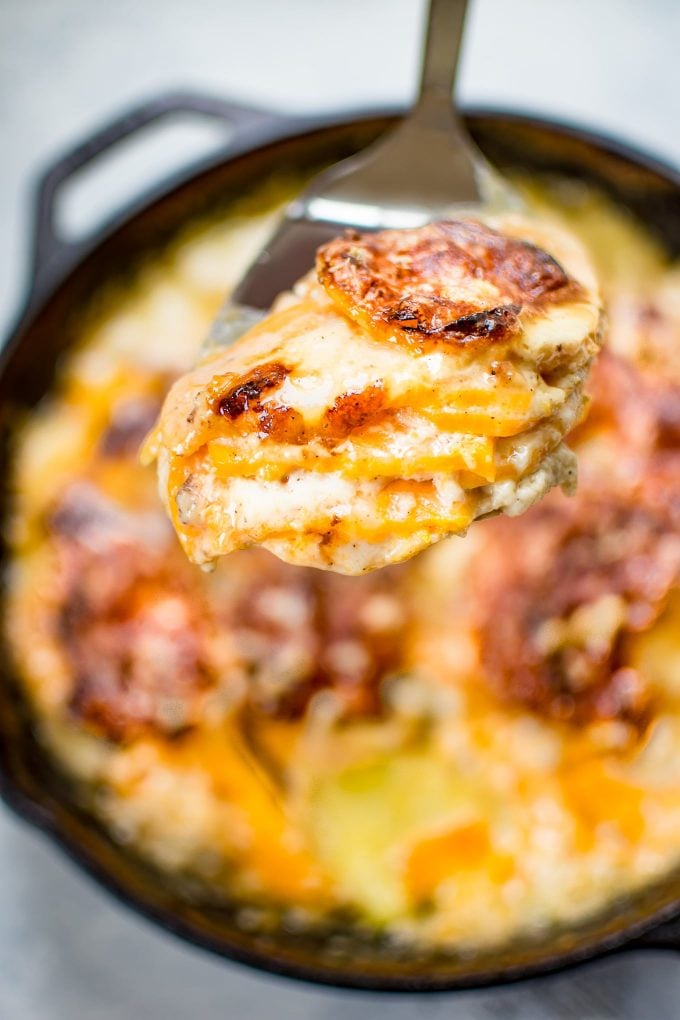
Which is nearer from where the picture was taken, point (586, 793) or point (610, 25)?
point (586, 793)

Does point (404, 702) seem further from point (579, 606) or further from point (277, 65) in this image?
point (277, 65)

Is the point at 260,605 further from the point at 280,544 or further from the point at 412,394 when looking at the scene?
the point at 412,394

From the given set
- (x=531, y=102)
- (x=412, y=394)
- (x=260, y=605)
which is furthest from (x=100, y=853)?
(x=531, y=102)

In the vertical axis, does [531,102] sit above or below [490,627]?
above

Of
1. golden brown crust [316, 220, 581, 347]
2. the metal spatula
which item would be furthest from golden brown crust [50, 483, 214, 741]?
golden brown crust [316, 220, 581, 347]

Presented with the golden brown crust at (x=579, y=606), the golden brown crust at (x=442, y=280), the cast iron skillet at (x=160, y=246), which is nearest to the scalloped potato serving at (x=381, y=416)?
the golden brown crust at (x=442, y=280)

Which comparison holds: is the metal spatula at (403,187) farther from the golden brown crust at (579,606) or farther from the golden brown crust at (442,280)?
the golden brown crust at (579,606)
